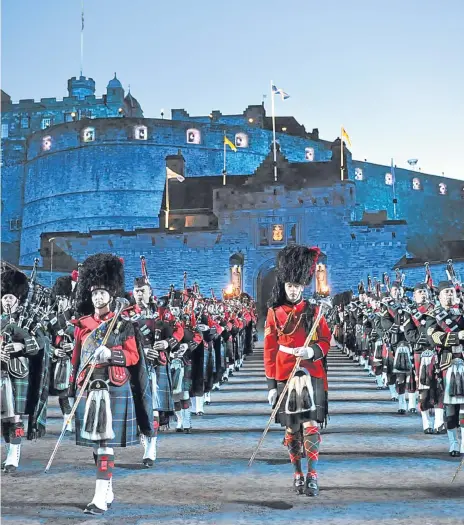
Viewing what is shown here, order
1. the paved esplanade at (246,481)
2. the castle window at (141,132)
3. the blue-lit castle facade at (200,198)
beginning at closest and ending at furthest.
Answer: the paved esplanade at (246,481) < the blue-lit castle facade at (200,198) < the castle window at (141,132)

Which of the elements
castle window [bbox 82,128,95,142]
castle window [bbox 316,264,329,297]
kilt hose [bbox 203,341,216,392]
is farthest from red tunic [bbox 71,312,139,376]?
castle window [bbox 82,128,95,142]

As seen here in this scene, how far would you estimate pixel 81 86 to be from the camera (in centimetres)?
6806

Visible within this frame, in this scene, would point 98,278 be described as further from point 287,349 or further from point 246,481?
point 246,481

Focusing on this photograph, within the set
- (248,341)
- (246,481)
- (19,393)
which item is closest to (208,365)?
(19,393)

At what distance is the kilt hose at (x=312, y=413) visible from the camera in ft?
19.0

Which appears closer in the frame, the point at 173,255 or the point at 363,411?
the point at 363,411

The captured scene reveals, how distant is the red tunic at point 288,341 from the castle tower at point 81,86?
2568 inches

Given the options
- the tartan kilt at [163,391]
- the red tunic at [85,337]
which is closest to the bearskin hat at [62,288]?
the tartan kilt at [163,391]

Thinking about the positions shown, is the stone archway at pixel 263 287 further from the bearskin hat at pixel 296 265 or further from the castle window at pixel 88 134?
the bearskin hat at pixel 296 265

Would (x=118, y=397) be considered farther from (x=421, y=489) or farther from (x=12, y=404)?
(x=421, y=489)

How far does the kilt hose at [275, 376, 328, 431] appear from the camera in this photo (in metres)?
5.79

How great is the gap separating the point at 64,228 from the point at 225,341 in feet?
133

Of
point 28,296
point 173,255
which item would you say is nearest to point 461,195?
point 173,255

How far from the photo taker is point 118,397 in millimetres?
5504
